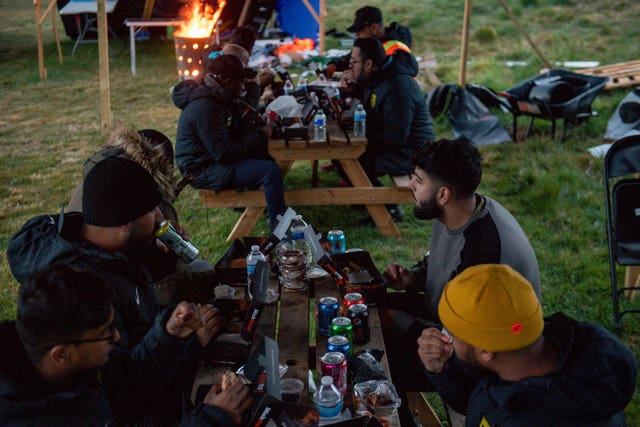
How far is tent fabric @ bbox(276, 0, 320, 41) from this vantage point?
16.2 metres

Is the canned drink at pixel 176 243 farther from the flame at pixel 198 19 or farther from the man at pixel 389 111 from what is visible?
the flame at pixel 198 19

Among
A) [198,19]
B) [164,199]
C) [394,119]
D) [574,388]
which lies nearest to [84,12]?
[198,19]

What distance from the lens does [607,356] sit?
227cm

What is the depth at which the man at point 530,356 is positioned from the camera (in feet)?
7.32

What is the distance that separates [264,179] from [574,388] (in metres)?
4.29

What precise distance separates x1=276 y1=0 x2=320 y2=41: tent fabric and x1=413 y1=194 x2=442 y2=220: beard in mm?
13054

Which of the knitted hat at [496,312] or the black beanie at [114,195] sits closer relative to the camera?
the knitted hat at [496,312]

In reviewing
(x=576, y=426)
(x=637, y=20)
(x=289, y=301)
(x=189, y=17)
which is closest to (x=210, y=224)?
(x=289, y=301)

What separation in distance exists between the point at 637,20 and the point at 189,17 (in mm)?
10595

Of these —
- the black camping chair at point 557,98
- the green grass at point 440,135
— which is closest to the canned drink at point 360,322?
the green grass at point 440,135

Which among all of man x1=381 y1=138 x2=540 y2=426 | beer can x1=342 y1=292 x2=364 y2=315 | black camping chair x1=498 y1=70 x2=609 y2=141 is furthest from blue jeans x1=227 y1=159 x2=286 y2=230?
black camping chair x1=498 y1=70 x2=609 y2=141

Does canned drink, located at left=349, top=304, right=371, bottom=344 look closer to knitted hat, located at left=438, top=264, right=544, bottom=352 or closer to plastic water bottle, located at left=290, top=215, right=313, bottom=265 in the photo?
knitted hat, located at left=438, top=264, right=544, bottom=352

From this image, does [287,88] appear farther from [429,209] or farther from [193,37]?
[429,209]

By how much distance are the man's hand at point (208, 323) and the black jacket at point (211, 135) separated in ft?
9.64
